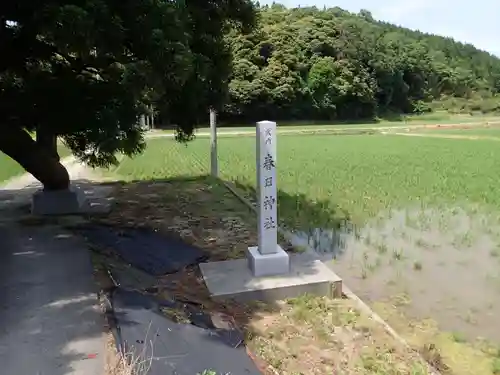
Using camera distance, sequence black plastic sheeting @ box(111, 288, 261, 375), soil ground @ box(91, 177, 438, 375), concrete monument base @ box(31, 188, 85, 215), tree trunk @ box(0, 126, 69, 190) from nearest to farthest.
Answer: black plastic sheeting @ box(111, 288, 261, 375) → soil ground @ box(91, 177, 438, 375) → tree trunk @ box(0, 126, 69, 190) → concrete monument base @ box(31, 188, 85, 215)

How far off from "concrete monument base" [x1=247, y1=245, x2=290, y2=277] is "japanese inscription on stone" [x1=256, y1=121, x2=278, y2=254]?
71 mm

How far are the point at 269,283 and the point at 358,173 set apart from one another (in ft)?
29.6

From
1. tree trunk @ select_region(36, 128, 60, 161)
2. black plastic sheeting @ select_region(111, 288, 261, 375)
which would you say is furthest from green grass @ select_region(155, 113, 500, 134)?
black plastic sheeting @ select_region(111, 288, 261, 375)

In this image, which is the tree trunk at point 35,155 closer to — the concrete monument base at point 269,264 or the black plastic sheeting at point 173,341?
the black plastic sheeting at point 173,341

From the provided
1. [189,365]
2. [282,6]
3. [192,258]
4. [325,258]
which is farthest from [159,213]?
[282,6]

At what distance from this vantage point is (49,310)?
444 centimetres

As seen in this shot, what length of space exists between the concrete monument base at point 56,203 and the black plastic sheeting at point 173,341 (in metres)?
4.13

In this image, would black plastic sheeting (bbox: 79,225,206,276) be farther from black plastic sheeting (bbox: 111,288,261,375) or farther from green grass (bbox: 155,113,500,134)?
green grass (bbox: 155,113,500,134)

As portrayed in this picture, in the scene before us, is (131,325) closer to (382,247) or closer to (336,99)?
(382,247)

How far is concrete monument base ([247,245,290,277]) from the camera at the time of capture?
5453 mm

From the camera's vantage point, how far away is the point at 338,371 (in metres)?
3.89

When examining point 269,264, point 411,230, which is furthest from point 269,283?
point 411,230

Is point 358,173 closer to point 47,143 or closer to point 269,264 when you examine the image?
point 47,143

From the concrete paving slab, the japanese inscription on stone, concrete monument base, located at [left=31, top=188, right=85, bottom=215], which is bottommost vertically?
the concrete paving slab
